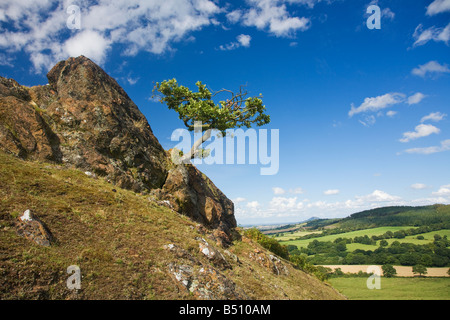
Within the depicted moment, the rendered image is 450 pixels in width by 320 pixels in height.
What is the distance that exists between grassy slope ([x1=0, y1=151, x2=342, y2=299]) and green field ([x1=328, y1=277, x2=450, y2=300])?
95910 mm

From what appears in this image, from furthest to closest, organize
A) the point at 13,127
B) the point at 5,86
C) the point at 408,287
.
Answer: the point at 408,287
the point at 5,86
the point at 13,127

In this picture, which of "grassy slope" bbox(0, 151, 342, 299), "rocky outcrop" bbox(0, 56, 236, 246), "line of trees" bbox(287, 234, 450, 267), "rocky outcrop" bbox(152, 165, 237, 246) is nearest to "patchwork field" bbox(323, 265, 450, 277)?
"line of trees" bbox(287, 234, 450, 267)

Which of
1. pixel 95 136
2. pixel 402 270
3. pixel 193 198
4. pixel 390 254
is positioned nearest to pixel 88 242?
pixel 95 136

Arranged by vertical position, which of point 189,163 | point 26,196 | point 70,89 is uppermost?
point 70,89

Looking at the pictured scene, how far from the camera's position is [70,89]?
24.0m

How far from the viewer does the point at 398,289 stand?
102 meters

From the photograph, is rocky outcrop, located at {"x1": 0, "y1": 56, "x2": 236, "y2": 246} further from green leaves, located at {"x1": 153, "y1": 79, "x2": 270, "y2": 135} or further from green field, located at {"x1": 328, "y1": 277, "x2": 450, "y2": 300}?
green field, located at {"x1": 328, "y1": 277, "x2": 450, "y2": 300}

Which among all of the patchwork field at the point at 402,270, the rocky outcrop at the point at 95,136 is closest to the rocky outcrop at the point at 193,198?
the rocky outcrop at the point at 95,136

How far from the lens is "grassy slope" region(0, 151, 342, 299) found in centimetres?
827

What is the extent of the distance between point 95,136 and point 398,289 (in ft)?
446

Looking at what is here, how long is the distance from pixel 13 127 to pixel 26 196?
9.09 m

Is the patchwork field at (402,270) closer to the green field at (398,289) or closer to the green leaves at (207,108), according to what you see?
the green field at (398,289)
